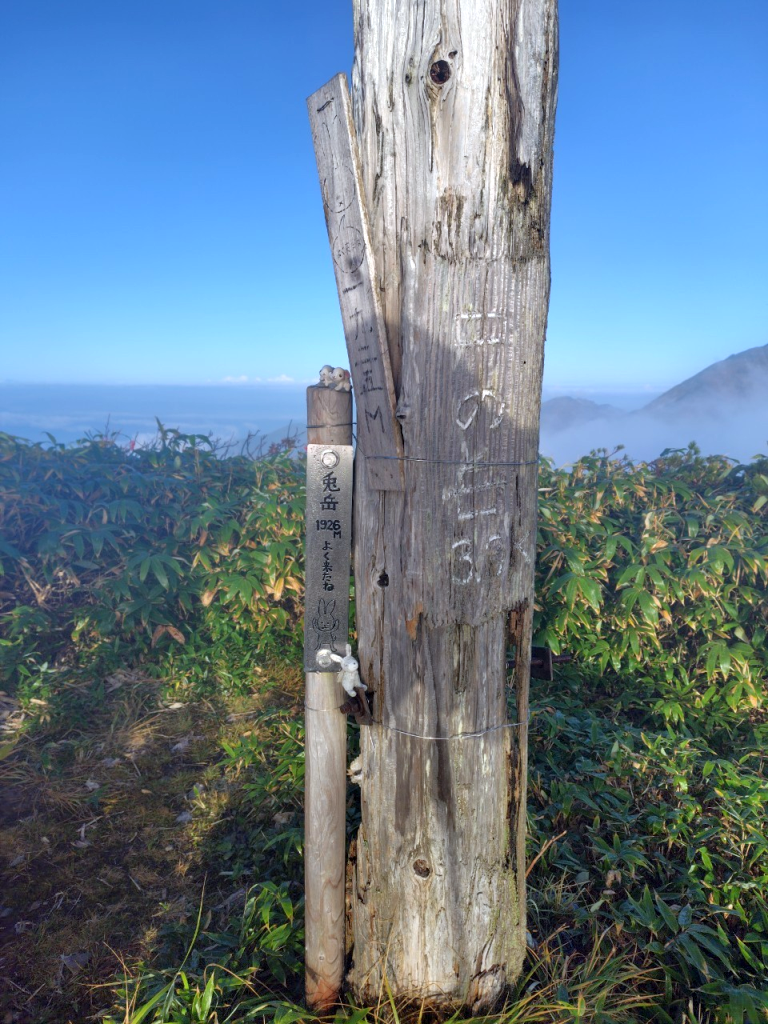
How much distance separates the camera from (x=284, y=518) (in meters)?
4.62

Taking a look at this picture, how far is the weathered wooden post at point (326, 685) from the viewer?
2.02 meters

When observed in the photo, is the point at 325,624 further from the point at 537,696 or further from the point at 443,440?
the point at 537,696

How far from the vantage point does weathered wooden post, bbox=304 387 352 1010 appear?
79.5 inches

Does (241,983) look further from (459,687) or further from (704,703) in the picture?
(704,703)

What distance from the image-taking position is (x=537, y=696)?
383cm

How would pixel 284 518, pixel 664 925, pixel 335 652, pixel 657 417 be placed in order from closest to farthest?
pixel 335 652 < pixel 664 925 < pixel 284 518 < pixel 657 417

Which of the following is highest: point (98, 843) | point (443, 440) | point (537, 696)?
point (443, 440)

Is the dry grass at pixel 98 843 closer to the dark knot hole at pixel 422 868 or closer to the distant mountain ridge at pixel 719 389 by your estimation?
the dark knot hole at pixel 422 868

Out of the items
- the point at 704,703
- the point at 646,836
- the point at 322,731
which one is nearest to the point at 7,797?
the point at 322,731

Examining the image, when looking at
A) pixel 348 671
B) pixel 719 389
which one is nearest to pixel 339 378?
pixel 348 671

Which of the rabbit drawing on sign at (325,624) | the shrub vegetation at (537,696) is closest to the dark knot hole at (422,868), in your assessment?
the shrub vegetation at (537,696)

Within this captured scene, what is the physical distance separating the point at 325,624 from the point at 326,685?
0.20 meters

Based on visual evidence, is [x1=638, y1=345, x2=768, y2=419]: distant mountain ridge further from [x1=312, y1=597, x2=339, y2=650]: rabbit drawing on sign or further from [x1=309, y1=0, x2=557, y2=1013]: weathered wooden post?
[x1=312, y1=597, x2=339, y2=650]: rabbit drawing on sign

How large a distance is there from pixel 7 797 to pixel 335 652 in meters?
2.70
